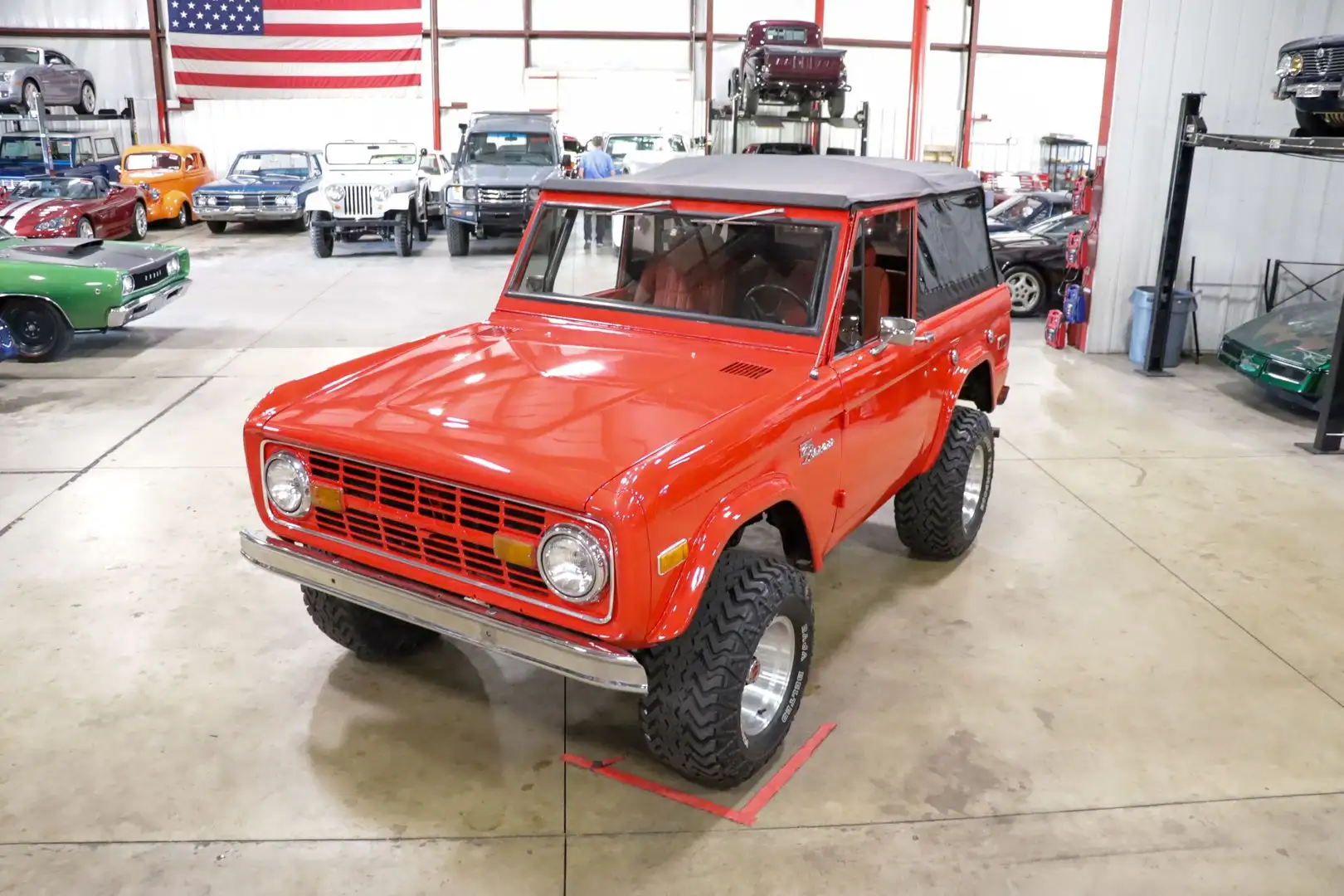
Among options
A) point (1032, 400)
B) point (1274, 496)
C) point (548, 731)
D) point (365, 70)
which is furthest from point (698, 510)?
point (365, 70)

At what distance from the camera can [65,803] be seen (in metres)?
3.29

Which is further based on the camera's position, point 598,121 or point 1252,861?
point 598,121

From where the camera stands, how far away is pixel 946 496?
484 centimetres

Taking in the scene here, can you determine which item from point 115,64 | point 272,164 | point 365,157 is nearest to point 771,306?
point 365,157

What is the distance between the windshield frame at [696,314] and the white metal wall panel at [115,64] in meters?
22.3

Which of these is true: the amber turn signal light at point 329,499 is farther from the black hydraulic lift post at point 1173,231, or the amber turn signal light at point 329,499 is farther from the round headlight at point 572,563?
the black hydraulic lift post at point 1173,231

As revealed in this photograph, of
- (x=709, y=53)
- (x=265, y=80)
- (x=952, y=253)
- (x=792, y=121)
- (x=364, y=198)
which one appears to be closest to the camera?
(x=952, y=253)

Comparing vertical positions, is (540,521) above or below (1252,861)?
above

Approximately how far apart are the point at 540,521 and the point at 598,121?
22098 mm

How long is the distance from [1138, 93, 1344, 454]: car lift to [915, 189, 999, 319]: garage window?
282cm

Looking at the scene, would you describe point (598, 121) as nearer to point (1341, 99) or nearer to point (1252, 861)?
point (1341, 99)

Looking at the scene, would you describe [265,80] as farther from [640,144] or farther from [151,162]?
[640,144]

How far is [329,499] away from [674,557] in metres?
1.18

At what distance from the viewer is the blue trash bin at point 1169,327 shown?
30.3 feet
